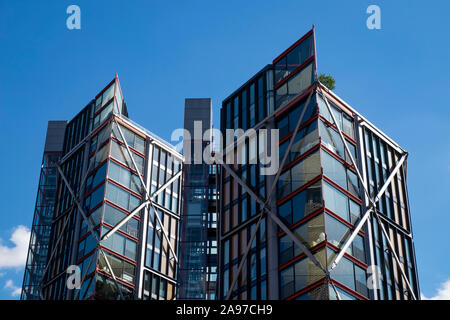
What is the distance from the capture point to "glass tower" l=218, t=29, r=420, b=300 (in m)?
59.9

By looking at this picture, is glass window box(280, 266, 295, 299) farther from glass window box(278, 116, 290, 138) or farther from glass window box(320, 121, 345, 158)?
glass window box(278, 116, 290, 138)

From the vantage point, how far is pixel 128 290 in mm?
80062

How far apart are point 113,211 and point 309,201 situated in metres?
29.0

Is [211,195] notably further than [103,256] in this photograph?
Yes

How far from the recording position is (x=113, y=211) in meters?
81.6

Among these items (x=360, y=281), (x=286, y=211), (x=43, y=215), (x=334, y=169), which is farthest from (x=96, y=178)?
Result: (x=360, y=281)

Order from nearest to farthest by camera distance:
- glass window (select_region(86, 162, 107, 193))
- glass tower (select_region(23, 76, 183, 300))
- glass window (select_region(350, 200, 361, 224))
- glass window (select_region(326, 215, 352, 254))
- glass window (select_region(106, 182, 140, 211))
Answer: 1. glass window (select_region(326, 215, 352, 254))
2. glass window (select_region(350, 200, 361, 224))
3. glass tower (select_region(23, 76, 183, 300))
4. glass window (select_region(106, 182, 140, 211))
5. glass window (select_region(86, 162, 107, 193))

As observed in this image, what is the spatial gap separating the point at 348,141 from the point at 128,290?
102 ft

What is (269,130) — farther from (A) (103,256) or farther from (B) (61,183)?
(B) (61,183)

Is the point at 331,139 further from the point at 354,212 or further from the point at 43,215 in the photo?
the point at 43,215

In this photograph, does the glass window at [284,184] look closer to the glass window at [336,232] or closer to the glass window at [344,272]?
the glass window at [336,232]

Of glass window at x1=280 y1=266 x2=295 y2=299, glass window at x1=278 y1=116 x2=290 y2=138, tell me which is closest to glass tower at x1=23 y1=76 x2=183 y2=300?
glass window at x1=278 y1=116 x2=290 y2=138

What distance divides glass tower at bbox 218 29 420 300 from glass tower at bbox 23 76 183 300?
15.1 metres
